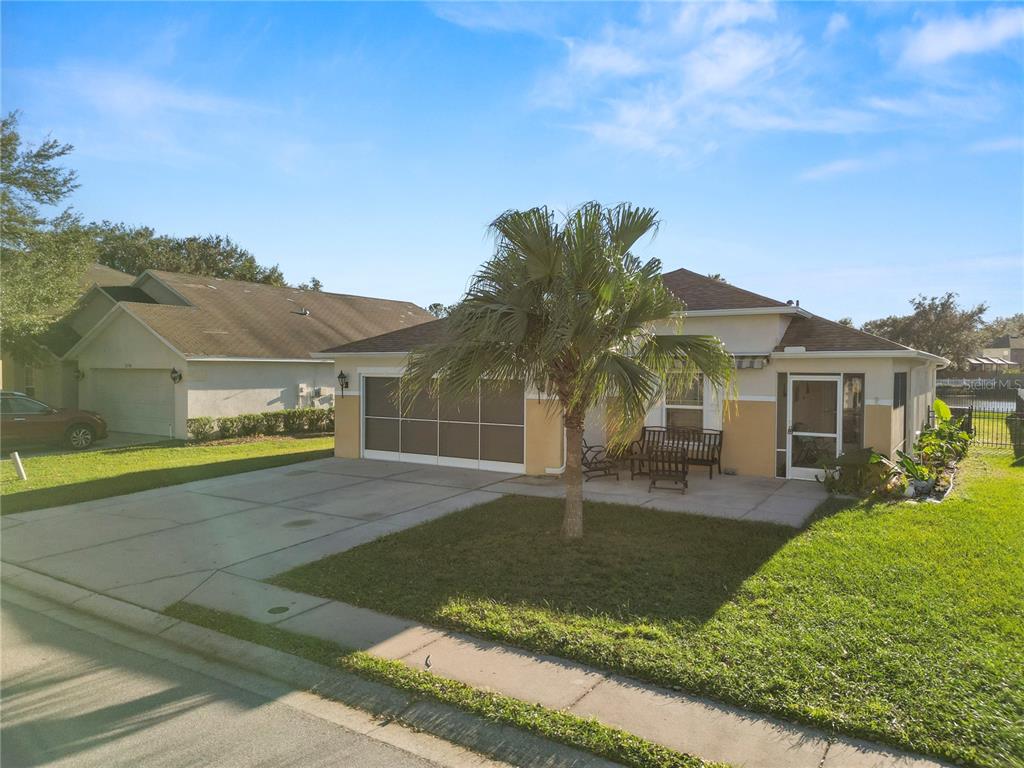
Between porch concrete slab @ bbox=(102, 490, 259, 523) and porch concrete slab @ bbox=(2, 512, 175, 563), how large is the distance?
282 mm

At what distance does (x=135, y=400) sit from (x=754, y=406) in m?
20.5

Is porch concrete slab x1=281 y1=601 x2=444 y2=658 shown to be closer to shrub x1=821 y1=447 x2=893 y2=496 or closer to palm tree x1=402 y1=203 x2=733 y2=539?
palm tree x1=402 y1=203 x2=733 y2=539

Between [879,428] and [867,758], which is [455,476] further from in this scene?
[867,758]

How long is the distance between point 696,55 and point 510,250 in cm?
419

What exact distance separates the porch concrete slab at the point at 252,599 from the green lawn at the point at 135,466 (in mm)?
6425

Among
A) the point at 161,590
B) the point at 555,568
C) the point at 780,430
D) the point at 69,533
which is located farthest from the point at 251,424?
the point at 555,568

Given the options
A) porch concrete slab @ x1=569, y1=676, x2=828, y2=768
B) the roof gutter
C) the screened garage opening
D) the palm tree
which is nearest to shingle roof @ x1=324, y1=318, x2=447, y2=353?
the screened garage opening

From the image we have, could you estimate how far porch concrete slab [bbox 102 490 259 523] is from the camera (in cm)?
1057

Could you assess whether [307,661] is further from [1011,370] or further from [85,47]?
[1011,370]

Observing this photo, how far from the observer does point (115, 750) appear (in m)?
4.20

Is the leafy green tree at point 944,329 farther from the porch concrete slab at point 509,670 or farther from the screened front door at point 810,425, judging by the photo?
the porch concrete slab at point 509,670

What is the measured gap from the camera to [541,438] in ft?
46.4

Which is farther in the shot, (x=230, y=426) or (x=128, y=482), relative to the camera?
(x=230, y=426)

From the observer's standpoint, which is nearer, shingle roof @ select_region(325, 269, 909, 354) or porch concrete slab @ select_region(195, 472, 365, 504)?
porch concrete slab @ select_region(195, 472, 365, 504)
